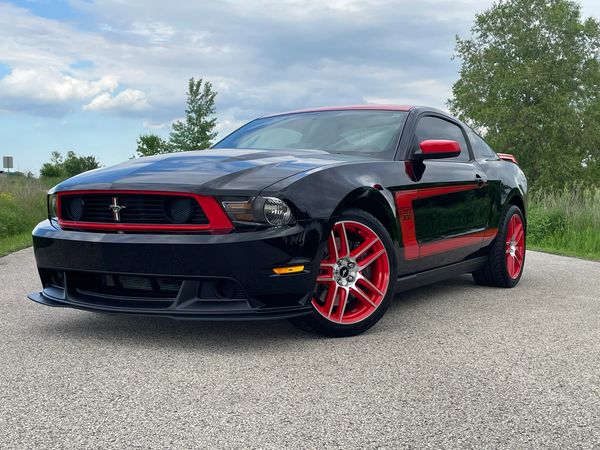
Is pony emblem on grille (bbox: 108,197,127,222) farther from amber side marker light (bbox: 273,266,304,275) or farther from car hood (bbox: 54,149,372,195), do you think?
amber side marker light (bbox: 273,266,304,275)

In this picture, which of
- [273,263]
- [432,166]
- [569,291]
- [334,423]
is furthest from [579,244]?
[334,423]

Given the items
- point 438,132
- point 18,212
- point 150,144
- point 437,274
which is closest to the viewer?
point 437,274

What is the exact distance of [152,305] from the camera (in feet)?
13.0

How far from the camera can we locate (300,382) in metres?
3.42

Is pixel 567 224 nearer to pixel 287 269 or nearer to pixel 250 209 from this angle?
pixel 287 269

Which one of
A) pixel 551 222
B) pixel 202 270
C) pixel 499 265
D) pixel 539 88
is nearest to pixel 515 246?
pixel 499 265

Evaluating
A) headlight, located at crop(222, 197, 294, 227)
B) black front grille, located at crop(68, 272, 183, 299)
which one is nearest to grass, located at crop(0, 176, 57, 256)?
black front grille, located at crop(68, 272, 183, 299)

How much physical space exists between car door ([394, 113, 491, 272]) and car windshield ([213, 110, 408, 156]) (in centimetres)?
20

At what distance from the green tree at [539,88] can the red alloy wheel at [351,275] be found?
39.1m

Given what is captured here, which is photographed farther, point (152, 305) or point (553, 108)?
point (553, 108)

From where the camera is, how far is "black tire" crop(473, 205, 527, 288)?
20.8ft

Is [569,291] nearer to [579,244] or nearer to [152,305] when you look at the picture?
[152,305]

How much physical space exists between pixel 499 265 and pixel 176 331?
311cm

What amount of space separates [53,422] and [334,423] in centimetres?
108
